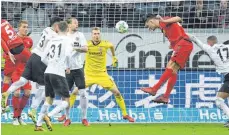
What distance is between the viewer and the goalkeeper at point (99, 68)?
1523cm

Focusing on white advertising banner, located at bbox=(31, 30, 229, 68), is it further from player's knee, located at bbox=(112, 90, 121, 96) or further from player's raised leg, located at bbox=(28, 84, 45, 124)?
player's raised leg, located at bbox=(28, 84, 45, 124)

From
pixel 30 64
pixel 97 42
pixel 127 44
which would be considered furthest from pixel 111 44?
pixel 30 64

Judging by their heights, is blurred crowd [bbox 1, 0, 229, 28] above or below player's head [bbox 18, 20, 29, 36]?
above

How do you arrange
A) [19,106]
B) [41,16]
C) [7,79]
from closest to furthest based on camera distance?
[19,106]
[7,79]
[41,16]

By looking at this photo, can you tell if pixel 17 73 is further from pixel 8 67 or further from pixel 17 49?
pixel 17 49

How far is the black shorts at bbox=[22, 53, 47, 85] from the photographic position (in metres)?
13.5

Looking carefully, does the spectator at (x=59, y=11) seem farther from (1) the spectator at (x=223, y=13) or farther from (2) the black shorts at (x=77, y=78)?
(1) the spectator at (x=223, y=13)

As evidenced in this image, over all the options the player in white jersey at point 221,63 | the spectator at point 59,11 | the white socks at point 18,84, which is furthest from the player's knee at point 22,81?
the spectator at point 59,11

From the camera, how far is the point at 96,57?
1542cm

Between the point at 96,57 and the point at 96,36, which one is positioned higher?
the point at 96,36

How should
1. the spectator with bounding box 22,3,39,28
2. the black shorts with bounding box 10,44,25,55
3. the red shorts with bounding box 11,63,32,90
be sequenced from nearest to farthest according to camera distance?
the black shorts with bounding box 10,44,25,55, the red shorts with bounding box 11,63,32,90, the spectator with bounding box 22,3,39,28

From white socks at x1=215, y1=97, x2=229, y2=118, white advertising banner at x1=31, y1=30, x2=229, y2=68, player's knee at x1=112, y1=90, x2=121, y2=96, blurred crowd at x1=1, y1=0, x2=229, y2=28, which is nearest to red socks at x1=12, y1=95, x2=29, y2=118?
player's knee at x1=112, y1=90, x2=121, y2=96

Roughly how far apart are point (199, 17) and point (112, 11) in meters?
1.97

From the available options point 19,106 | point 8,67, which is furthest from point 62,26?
point 8,67
